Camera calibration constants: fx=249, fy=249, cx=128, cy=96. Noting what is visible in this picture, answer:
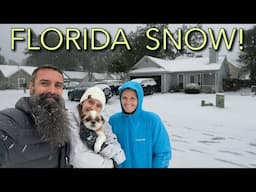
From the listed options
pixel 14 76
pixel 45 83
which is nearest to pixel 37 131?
pixel 45 83

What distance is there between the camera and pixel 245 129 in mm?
7500

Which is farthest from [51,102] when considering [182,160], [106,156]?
[182,160]

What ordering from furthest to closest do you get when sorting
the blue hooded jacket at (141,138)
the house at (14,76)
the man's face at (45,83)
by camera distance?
the house at (14,76), the blue hooded jacket at (141,138), the man's face at (45,83)

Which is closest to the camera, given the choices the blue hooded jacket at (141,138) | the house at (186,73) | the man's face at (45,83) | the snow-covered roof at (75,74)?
the man's face at (45,83)

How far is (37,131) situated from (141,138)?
86 cm

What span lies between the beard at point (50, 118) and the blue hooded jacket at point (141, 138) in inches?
22.6

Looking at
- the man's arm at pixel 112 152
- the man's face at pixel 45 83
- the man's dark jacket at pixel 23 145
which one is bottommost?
the man's arm at pixel 112 152

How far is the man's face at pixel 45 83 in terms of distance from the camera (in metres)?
1.55

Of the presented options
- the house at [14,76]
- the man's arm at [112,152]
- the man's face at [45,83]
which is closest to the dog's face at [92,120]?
the man's arm at [112,152]

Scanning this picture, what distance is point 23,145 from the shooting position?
4.28ft

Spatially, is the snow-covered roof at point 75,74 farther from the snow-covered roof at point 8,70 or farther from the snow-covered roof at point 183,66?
the snow-covered roof at point 183,66

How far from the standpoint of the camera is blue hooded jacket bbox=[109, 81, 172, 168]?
195 centimetres

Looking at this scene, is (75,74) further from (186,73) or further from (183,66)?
(186,73)

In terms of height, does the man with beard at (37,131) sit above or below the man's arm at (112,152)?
above
